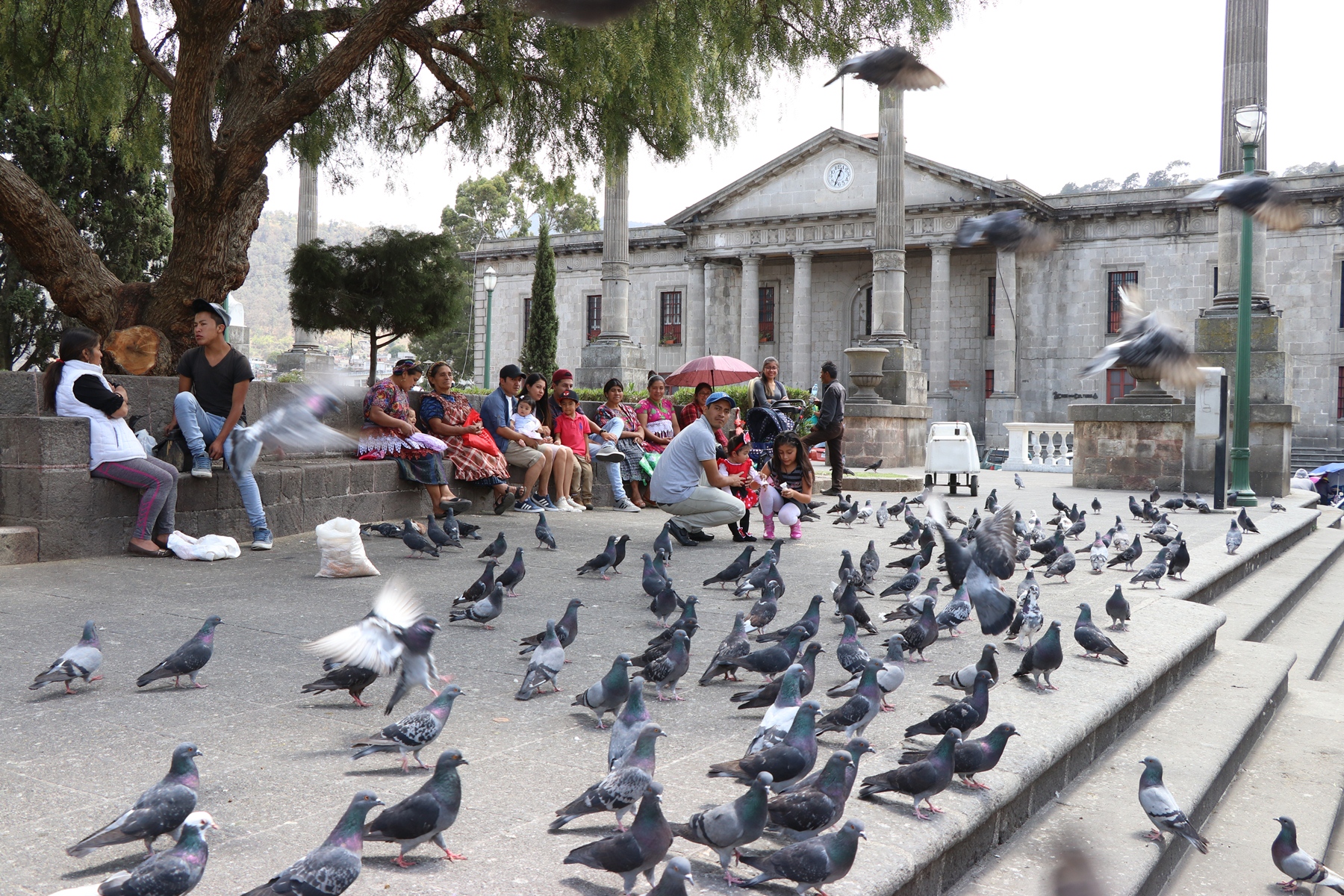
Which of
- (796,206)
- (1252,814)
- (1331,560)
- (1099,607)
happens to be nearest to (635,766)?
(1252,814)

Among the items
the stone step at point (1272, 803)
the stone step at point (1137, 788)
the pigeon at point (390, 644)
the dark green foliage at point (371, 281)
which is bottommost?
the stone step at point (1272, 803)

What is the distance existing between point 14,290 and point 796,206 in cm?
2971

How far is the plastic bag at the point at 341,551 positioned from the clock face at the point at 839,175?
116ft

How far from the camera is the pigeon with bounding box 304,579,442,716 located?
3.62 meters

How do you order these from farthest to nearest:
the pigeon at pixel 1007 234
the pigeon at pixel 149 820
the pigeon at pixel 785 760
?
the pigeon at pixel 1007 234 → the pigeon at pixel 785 760 → the pigeon at pixel 149 820

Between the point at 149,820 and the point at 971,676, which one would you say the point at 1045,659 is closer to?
the point at 971,676

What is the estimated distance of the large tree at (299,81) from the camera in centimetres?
885

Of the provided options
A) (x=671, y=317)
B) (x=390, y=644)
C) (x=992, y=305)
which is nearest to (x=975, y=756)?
(x=390, y=644)

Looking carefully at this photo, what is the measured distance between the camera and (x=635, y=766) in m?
2.91

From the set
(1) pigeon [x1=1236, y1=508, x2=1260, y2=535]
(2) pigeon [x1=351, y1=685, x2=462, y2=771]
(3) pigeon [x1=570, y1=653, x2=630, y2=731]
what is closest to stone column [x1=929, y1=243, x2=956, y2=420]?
(1) pigeon [x1=1236, y1=508, x2=1260, y2=535]

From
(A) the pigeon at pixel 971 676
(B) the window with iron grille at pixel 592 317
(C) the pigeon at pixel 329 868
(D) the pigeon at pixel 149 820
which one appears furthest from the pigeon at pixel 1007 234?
(B) the window with iron grille at pixel 592 317

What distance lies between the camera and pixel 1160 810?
3641 millimetres

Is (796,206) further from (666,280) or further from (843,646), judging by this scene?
(843,646)

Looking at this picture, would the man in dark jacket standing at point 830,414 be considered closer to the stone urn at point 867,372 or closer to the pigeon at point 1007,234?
the pigeon at point 1007,234
